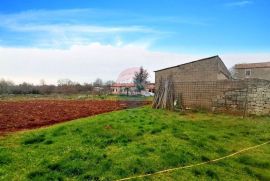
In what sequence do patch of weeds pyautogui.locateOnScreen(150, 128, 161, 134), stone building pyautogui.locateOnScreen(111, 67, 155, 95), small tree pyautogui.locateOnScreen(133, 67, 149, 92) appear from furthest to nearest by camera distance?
small tree pyautogui.locateOnScreen(133, 67, 149, 92) → stone building pyautogui.locateOnScreen(111, 67, 155, 95) → patch of weeds pyautogui.locateOnScreen(150, 128, 161, 134)

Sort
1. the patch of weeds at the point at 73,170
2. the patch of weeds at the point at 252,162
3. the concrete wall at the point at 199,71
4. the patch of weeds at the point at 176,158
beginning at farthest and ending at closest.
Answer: the concrete wall at the point at 199,71 < the patch of weeds at the point at 252,162 < the patch of weeds at the point at 176,158 < the patch of weeds at the point at 73,170

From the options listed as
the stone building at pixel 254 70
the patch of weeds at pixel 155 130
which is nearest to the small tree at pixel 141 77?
the stone building at pixel 254 70

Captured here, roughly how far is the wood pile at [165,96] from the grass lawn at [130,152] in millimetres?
6223

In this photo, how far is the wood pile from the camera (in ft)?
51.4

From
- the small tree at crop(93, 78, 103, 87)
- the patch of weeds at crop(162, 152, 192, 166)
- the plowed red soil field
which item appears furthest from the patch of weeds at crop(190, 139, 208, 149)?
the small tree at crop(93, 78, 103, 87)

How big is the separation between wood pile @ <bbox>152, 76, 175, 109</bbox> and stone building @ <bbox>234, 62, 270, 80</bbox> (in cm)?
2837

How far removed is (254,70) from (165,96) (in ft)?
97.0

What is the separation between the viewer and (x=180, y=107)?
15.6 metres

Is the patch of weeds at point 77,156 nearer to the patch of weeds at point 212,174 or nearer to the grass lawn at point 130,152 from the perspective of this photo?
the grass lawn at point 130,152

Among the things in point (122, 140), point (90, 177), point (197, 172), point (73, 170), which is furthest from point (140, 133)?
point (90, 177)

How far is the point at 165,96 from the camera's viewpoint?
1577cm

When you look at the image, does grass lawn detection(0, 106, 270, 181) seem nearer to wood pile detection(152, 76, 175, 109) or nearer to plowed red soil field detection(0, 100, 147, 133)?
plowed red soil field detection(0, 100, 147, 133)

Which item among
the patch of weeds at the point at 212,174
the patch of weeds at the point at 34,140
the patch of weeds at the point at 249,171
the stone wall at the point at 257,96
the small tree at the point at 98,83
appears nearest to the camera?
the patch of weeds at the point at 212,174

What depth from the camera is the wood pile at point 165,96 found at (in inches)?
617
